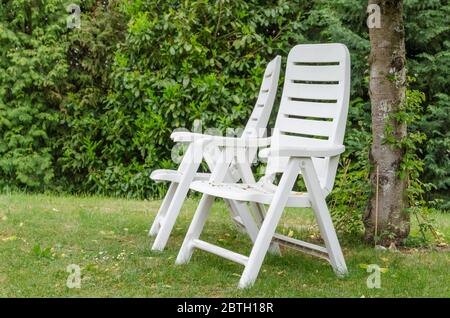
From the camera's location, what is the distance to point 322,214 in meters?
3.46

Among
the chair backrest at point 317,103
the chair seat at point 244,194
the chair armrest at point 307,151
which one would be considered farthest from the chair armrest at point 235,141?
the chair armrest at point 307,151

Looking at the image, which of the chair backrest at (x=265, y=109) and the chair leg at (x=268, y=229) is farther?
the chair backrest at (x=265, y=109)

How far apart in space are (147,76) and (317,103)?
314 centimetres

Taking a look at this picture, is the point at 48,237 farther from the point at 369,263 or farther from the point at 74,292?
the point at 369,263

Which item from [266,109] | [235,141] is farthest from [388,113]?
[235,141]

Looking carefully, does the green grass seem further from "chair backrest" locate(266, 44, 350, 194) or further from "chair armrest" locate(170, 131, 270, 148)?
"chair armrest" locate(170, 131, 270, 148)


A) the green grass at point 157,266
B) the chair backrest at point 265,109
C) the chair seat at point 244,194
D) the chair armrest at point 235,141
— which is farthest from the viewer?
the chair backrest at point 265,109

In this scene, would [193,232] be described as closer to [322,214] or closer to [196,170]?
[196,170]

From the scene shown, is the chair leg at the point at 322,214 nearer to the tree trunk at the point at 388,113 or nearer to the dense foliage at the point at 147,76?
the tree trunk at the point at 388,113

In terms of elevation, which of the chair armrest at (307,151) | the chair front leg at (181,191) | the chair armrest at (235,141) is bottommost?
the chair front leg at (181,191)

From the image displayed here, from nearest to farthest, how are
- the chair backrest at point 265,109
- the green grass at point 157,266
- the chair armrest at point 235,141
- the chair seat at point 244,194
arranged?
the green grass at point 157,266
the chair seat at point 244,194
the chair armrest at point 235,141
the chair backrest at point 265,109

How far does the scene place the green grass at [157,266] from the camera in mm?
3203

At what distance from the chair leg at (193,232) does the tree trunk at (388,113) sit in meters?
1.08

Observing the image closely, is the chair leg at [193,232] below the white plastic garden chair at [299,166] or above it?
below
